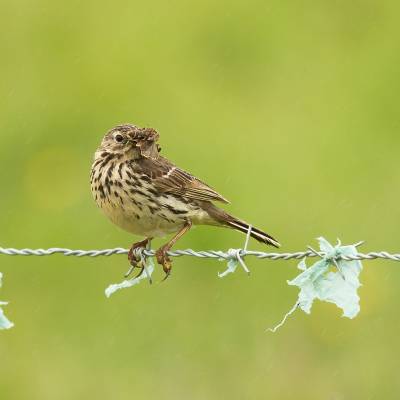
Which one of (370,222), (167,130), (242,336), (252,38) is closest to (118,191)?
(242,336)

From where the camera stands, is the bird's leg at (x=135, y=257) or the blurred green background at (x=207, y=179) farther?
the blurred green background at (x=207, y=179)

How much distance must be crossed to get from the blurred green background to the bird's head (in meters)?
1.88

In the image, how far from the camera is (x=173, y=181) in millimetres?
8086

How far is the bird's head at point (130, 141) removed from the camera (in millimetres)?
8031

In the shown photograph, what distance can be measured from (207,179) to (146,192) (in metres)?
4.59

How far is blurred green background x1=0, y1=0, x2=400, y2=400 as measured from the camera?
945 centimetres

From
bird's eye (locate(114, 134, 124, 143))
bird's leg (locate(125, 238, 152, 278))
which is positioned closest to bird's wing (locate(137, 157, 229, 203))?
bird's eye (locate(114, 134, 124, 143))

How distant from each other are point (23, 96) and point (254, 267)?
4.48 m

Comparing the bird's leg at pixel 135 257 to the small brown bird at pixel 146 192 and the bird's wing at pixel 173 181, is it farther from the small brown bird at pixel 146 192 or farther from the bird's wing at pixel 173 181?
the bird's wing at pixel 173 181

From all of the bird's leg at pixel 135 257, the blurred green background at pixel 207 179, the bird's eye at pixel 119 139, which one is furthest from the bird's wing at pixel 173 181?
the blurred green background at pixel 207 179

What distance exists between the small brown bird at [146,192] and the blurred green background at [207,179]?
1534 millimetres

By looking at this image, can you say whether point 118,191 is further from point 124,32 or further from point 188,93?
point 124,32

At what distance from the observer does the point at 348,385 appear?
9.12 meters

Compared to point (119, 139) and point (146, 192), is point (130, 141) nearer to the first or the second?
point (119, 139)
